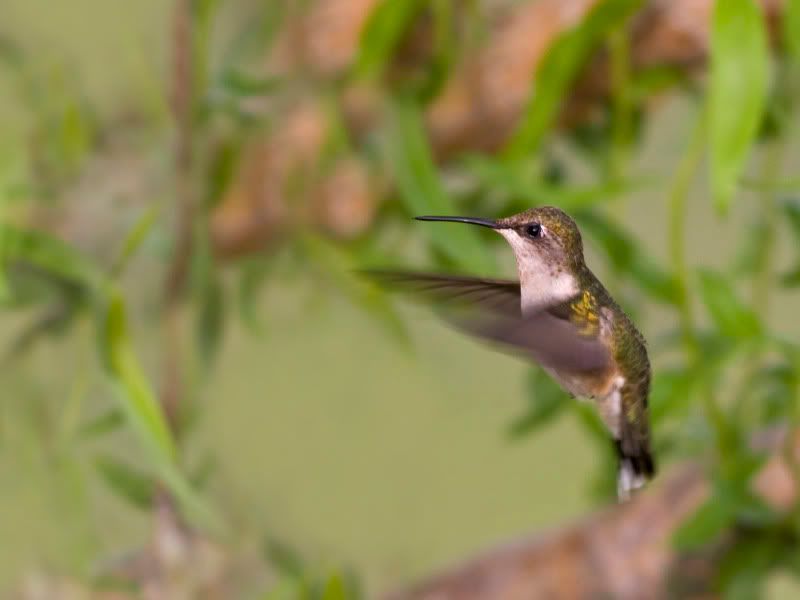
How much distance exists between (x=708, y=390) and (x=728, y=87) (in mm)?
301

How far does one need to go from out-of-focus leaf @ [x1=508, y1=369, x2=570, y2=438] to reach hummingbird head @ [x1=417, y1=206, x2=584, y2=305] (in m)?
0.46

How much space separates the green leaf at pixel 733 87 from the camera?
565 mm

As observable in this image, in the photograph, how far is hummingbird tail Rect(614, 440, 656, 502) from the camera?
519 mm

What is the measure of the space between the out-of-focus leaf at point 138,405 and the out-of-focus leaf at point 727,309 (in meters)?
0.40

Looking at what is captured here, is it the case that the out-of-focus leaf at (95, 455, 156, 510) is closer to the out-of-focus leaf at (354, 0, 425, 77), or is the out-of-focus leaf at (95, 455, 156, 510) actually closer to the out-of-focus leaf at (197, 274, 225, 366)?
the out-of-focus leaf at (197, 274, 225, 366)

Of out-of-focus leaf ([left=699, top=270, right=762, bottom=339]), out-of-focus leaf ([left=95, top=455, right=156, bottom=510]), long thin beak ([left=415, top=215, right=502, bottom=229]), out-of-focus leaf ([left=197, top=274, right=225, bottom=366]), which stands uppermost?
long thin beak ([left=415, top=215, right=502, bottom=229])

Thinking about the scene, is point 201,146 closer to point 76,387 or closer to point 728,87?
point 76,387

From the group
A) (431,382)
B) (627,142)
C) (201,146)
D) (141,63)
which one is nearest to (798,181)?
(627,142)

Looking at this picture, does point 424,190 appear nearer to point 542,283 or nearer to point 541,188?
point 541,188

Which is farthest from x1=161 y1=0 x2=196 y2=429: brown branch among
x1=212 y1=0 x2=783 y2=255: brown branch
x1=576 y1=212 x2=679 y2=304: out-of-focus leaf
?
x1=576 y1=212 x2=679 y2=304: out-of-focus leaf

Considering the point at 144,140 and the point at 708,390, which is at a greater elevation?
the point at 144,140

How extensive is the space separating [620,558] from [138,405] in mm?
455

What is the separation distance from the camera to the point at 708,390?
0.81 metres

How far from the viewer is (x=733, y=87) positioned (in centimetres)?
58
